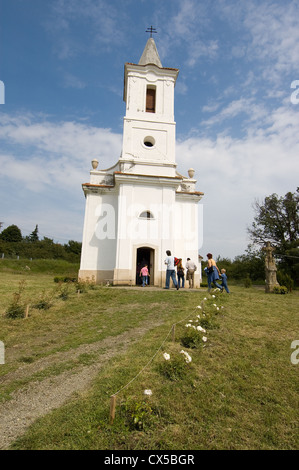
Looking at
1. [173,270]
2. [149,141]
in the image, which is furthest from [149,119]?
[173,270]

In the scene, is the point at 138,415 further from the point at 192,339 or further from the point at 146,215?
the point at 146,215

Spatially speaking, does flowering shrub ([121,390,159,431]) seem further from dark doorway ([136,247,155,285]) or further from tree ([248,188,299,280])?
tree ([248,188,299,280])

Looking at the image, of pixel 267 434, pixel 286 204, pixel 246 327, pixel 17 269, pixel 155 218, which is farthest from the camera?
pixel 286 204

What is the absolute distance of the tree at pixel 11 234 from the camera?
5325 centimetres

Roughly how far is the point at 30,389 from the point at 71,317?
14.4ft

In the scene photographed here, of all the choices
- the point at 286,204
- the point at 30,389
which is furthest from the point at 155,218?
the point at 286,204

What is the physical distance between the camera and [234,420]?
10.8 ft

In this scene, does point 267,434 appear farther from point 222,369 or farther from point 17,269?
point 17,269

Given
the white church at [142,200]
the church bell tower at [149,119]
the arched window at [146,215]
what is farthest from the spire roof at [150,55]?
the arched window at [146,215]

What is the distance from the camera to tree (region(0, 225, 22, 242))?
53.2 meters

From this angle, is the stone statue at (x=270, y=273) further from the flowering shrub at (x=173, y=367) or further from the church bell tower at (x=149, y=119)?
the flowering shrub at (x=173, y=367)

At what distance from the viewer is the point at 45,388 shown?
4090mm

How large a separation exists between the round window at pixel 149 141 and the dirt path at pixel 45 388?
16.1 metres

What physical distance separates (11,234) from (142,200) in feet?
152
